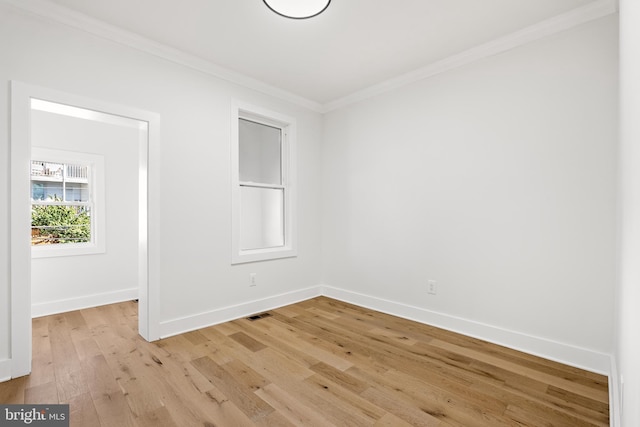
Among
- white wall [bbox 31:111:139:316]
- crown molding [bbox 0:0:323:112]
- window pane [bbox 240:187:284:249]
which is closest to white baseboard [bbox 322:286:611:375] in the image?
window pane [bbox 240:187:284:249]

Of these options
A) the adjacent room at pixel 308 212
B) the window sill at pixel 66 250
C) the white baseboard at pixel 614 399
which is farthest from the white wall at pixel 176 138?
the white baseboard at pixel 614 399

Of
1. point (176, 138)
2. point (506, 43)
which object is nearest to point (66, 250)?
→ point (176, 138)

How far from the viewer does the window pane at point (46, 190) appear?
366 cm

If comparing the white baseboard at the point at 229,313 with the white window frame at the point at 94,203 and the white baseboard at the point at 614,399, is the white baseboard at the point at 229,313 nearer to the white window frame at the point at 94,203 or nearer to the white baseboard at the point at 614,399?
the white window frame at the point at 94,203

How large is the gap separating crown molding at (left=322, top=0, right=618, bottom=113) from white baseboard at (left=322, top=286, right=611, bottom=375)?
2383 mm

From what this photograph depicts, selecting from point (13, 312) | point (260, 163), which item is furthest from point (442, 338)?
point (13, 312)

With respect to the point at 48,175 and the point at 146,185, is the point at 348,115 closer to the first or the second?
the point at 146,185

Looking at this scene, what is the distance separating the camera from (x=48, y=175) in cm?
371

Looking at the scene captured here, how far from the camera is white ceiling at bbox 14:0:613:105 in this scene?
223 cm

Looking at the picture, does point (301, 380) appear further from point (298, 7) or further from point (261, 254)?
point (298, 7)

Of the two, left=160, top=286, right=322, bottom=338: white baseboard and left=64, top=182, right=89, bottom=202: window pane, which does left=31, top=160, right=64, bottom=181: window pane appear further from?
left=160, top=286, right=322, bottom=338: white baseboard

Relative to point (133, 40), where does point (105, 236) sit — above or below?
below

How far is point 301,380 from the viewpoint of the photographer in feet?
6.82

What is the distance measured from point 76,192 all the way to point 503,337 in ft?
16.2
